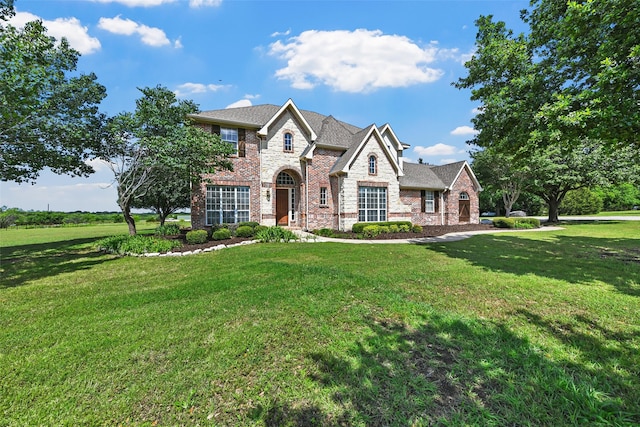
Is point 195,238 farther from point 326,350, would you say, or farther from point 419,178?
point 419,178

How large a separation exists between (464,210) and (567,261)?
17.1 metres

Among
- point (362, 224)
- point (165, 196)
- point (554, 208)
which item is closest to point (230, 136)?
point (165, 196)

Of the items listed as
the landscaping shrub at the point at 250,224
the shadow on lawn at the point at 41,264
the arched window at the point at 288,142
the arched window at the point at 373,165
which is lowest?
the shadow on lawn at the point at 41,264

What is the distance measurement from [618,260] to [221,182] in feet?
59.1

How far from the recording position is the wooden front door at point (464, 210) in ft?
79.8

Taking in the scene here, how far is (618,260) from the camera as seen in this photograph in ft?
27.8

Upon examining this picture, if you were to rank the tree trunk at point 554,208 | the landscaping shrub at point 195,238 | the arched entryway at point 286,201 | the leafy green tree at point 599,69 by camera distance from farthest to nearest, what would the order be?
the tree trunk at point 554,208 < the arched entryway at point 286,201 < the landscaping shrub at point 195,238 < the leafy green tree at point 599,69

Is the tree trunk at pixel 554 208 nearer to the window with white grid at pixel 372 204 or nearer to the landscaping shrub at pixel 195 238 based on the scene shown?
the window with white grid at pixel 372 204

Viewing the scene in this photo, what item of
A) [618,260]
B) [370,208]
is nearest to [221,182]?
[370,208]

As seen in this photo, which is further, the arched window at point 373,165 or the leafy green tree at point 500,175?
the leafy green tree at point 500,175

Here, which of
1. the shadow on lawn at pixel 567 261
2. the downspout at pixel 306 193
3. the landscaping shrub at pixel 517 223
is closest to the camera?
the shadow on lawn at pixel 567 261

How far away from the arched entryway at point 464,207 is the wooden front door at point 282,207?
640 inches

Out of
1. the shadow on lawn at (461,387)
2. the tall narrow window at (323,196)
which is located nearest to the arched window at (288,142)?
the tall narrow window at (323,196)

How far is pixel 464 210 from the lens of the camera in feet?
80.5
